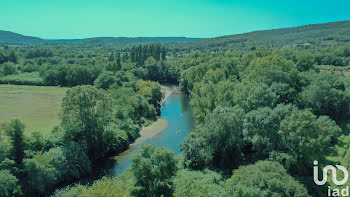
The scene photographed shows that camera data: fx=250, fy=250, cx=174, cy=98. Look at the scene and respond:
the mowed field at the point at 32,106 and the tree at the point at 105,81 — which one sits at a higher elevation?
the tree at the point at 105,81

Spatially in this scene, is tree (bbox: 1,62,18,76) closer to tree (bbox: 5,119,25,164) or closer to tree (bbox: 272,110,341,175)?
tree (bbox: 5,119,25,164)

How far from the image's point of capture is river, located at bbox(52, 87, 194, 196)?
34719mm

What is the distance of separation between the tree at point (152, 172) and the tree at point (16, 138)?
1493cm

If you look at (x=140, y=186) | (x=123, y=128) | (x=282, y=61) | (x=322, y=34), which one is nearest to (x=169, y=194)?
(x=140, y=186)

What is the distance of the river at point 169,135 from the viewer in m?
34.7

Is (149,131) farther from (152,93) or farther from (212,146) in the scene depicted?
(212,146)

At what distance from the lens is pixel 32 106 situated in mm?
58125

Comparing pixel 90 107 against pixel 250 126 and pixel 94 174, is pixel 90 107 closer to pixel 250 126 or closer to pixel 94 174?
pixel 94 174

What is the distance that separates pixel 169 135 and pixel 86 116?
17403 mm

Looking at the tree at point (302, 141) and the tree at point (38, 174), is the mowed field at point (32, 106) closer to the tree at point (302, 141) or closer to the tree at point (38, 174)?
the tree at point (38, 174)

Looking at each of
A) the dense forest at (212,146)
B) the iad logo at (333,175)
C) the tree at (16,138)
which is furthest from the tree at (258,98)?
the tree at (16,138)

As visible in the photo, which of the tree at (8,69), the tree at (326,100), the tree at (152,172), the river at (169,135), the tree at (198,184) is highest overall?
the tree at (8,69)

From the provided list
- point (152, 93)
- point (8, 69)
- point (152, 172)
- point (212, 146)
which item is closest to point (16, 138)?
point (152, 172)

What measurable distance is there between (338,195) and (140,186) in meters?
18.7
